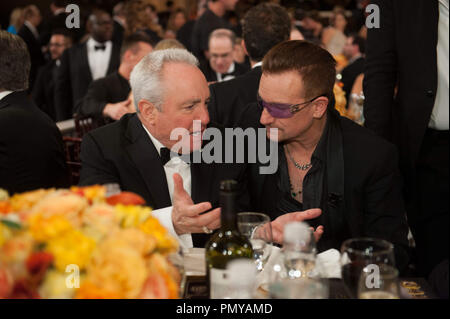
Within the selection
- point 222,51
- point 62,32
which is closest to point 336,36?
point 222,51

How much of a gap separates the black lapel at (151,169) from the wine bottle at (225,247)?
85 cm

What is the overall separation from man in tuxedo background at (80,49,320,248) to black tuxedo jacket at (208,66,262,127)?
1072 mm

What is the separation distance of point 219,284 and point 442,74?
1.54 meters

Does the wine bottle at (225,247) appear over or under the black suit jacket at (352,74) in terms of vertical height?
under

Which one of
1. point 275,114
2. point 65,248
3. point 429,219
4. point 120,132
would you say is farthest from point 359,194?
point 65,248

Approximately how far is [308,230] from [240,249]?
165 mm

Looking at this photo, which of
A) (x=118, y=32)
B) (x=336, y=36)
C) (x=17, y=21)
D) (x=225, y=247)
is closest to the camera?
(x=225, y=247)

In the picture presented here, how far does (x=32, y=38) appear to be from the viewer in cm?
757

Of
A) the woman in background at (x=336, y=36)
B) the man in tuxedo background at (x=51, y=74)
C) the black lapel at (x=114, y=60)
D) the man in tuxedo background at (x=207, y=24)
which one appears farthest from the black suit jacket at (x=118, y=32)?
the woman in background at (x=336, y=36)

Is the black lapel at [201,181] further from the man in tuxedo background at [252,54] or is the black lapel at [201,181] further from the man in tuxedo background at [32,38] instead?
the man in tuxedo background at [32,38]

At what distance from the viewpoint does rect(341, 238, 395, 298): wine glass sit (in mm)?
1166

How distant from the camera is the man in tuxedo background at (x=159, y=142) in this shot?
213cm

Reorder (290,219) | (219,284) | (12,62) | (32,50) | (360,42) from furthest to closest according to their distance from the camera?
1. (32,50)
2. (360,42)
3. (12,62)
4. (290,219)
5. (219,284)

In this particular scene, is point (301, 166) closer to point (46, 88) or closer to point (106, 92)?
point (106, 92)
